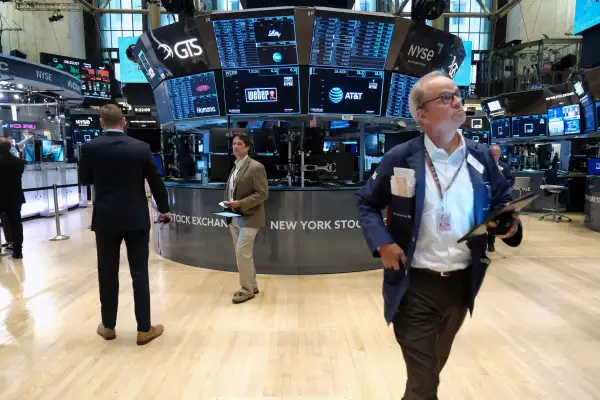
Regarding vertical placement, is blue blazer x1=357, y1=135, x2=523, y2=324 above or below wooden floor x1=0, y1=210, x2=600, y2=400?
above

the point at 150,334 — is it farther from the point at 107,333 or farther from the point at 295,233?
the point at 295,233

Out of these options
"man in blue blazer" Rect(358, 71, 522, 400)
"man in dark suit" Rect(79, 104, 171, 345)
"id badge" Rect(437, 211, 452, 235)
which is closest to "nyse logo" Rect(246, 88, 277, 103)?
"man in dark suit" Rect(79, 104, 171, 345)

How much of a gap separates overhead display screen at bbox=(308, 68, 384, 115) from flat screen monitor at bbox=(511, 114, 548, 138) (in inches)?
348

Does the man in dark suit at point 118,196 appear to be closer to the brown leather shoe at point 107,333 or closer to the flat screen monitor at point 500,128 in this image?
the brown leather shoe at point 107,333

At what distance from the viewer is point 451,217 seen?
1.50m

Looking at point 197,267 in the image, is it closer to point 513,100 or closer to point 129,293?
point 129,293

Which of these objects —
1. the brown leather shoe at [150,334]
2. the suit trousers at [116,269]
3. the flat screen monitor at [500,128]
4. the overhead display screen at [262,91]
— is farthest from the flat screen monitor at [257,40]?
the flat screen monitor at [500,128]

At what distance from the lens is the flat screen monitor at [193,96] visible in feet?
19.6

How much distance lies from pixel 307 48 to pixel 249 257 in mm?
2983

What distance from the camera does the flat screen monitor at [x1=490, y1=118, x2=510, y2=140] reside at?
1334 cm

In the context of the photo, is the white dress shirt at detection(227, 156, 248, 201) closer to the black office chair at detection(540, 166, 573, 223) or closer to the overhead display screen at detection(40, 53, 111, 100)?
the black office chair at detection(540, 166, 573, 223)

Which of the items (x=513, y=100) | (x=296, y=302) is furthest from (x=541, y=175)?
(x=296, y=302)

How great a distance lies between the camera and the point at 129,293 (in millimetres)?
4457

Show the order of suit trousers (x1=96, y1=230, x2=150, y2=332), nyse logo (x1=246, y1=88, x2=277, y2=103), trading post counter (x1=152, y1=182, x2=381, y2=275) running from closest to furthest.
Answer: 1. suit trousers (x1=96, y1=230, x2=150, y2=332)
2. trading post counter (x1=152, y1=182, x2=381, y2=275)
3. nyse logo (x1=246, y1=88, x2=277, y2=103)
